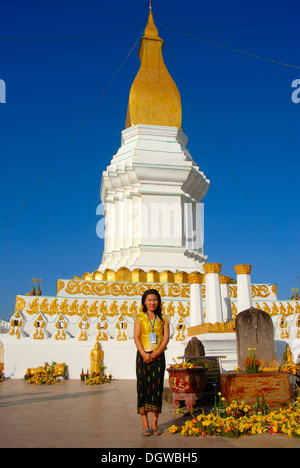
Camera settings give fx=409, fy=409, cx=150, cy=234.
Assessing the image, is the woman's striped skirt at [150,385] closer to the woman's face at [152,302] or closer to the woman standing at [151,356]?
the woman standing at [151,356]

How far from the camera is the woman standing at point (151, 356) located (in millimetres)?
5680

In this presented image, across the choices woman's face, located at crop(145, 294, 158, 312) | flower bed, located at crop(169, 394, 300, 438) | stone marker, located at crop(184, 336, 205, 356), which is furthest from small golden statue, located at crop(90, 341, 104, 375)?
woman's face, located at crop(145, 294, 158, 312)

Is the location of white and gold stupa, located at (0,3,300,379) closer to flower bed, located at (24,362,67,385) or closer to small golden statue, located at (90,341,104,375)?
small golden statue, located at (90,341,104,375)

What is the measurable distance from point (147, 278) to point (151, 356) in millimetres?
13588

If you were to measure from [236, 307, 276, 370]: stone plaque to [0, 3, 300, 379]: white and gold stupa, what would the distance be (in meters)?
4.76

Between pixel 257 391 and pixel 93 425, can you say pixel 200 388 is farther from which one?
pixel 93 425

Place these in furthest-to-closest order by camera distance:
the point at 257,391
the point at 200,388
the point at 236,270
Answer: the point at 236,270 < the point at 200,388 < the point at 257,391

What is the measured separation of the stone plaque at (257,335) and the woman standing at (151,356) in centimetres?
345

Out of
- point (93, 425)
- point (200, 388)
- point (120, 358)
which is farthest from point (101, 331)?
point (93, 425)

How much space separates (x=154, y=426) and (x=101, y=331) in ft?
36.7

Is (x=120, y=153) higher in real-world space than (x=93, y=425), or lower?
higher

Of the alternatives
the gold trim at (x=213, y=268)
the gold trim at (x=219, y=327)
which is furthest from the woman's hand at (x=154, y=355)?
the gold trim at (x=213, y=268)

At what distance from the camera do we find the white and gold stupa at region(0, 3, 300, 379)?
15.5 m
